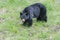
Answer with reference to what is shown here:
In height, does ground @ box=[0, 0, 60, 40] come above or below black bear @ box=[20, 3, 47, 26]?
below

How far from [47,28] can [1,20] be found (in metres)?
1.56

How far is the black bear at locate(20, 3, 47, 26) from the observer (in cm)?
657

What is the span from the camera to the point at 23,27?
6.75 m

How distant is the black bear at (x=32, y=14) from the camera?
6.57 m

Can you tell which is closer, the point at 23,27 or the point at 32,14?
the point at 23,27

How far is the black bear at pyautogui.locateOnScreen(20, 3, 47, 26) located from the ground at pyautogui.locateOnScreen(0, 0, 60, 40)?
0.67ft

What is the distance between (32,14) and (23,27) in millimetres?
483

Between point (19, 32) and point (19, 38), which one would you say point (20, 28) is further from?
point (19, 38)

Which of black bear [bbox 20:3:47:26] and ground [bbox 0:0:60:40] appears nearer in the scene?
ground [bbox 0:0:60:40]

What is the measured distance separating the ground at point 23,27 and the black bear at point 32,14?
203 millimetres

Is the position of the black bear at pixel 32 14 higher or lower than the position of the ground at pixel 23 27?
higher

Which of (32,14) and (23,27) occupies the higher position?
(32,14)

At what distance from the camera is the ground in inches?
241

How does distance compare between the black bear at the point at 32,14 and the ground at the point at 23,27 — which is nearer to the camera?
the ground at the point at 23,27
